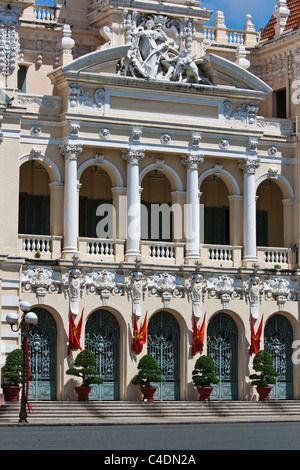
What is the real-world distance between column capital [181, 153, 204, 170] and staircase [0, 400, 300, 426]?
885cm

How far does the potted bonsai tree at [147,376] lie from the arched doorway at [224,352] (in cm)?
322

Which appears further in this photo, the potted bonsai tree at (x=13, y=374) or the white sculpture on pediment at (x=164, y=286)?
the white sculpture on pediment at (x=164, y=286)

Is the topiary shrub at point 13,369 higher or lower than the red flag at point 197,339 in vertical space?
lower

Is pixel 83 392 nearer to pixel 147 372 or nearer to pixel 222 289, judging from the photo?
pixel 147 372

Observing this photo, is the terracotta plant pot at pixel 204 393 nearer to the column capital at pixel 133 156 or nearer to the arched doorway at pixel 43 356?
the arched doorway at pixel 43 356

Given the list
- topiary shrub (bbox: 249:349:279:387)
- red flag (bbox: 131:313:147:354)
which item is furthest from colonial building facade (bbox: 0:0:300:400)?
topiary shrub (bbox: 249:349:279:387)

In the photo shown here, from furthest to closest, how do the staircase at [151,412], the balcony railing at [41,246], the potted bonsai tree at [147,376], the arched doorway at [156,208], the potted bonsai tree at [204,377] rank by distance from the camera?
the arched doorway at [156,208], the potted bonsai tree at [204,377], the balcony railing at [41,246], the potted bonsai tree at [147,376], the staircase at [151,412]

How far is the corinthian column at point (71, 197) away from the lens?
169ft

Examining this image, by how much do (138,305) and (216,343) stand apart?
3.78 m


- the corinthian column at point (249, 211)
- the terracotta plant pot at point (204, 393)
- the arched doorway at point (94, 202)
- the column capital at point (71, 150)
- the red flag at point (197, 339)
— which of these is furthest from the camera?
the corinthian column at point (249, 211)

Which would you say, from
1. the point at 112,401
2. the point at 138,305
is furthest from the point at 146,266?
the point at 112,401

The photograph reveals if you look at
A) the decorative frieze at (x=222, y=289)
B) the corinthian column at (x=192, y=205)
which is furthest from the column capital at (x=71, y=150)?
the decorative frieze at (x=222, y=289)

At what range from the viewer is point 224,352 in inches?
2132

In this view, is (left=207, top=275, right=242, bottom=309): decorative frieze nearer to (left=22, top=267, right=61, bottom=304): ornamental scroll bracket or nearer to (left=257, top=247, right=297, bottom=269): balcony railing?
(left=257, top=247, right=297, bottom=269): balcony railing
